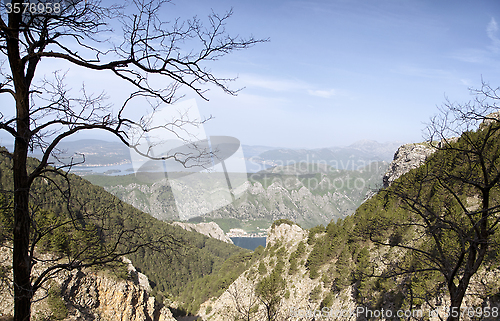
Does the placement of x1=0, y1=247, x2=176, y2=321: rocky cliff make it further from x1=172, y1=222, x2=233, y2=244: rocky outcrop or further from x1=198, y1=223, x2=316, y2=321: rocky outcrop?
x1=172, y1=222, x2=233, y2=244: rocky outcrop

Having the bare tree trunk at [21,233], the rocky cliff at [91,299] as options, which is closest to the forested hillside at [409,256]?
the bare tree trunk at [21,233]

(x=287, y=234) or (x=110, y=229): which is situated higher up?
(x=110, y=229)

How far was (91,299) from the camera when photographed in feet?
64.5

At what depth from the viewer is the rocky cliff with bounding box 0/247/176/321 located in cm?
1609

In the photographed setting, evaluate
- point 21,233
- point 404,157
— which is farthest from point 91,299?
point 404,157

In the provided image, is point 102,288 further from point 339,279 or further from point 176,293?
point 176,293

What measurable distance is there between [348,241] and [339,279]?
19.7 feet

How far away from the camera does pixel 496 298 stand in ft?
31.7

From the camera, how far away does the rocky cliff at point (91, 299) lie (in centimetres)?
1609

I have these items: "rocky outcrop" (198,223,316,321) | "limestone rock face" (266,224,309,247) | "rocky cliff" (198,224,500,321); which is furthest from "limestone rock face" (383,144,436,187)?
"rocky cliff" (198,224,500,321)

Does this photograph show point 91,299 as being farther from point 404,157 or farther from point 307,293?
point 404,157

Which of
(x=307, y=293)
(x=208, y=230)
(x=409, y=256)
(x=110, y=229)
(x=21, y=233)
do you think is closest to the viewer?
(x=21, y=233)

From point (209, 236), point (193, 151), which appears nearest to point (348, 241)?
point (193, 151)

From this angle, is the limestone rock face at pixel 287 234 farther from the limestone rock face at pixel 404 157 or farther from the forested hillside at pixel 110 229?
the limestone rock face at pixel 404 157
